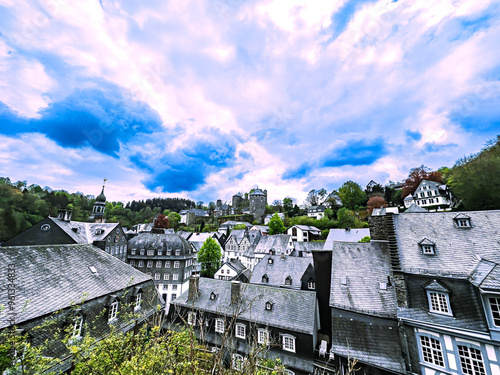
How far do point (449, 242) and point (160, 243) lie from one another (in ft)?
117

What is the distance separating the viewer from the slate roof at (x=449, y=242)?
11.0 meters

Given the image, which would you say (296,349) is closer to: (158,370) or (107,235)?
(158,370)

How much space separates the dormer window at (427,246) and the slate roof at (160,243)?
30857 mm

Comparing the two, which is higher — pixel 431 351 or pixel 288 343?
pixel 431 351

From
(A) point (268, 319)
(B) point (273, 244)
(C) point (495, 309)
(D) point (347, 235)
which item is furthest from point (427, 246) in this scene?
(B) point (273, 244)

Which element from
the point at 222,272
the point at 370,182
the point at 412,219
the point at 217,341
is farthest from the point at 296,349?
the point at 370,182

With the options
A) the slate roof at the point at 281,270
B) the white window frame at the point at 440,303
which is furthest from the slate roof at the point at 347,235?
the white window frame at the point at 440,303

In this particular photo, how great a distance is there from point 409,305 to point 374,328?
8.38 feet

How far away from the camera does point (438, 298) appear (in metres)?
10.8

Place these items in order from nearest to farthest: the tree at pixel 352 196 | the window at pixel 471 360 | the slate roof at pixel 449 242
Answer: the window at pixel 471 360 → the slate roof at pixel 449 242 → the tree at pixel 352 196

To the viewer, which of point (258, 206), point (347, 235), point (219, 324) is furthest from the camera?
point (258, 206)

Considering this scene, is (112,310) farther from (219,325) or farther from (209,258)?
(209,258)

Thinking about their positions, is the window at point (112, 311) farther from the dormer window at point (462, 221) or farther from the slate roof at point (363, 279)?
the dormer window at point (462, 221)

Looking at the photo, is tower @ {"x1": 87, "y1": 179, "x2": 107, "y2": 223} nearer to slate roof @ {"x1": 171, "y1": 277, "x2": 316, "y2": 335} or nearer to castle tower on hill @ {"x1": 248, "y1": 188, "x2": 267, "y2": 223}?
slate roof @ {"x1": 171, "y1": 277, "x2": 316, "y2": 335}
